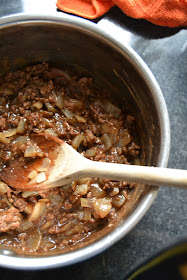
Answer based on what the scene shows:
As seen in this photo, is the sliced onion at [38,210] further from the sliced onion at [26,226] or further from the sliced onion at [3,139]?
the sliced onion at [3,139]

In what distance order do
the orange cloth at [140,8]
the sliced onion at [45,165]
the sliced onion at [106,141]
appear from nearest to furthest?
1. the sliced onion at [45,165]
2. the sliced onion at [106,141]
3. the orange cloth at [140,8]

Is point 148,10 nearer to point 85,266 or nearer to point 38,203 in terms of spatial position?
point 38,203

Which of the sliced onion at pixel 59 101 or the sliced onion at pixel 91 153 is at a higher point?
the sliced onion at pixel 59 101

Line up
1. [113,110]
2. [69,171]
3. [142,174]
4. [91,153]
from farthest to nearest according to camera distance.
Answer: [113,110] < [91,153] < [69,171] < [142,174]

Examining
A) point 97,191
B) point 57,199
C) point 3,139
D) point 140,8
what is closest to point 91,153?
point 97,191

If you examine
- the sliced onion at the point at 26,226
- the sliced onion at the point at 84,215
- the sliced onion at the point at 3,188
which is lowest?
the sliced onion at the point at 26,226

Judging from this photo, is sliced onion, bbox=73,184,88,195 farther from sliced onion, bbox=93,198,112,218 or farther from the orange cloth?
the orange cloth

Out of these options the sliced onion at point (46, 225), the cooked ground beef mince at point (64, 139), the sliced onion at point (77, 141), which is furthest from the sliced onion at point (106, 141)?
the sliced onion at point (46, 225)

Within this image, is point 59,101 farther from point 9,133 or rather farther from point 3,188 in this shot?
point 3,188
